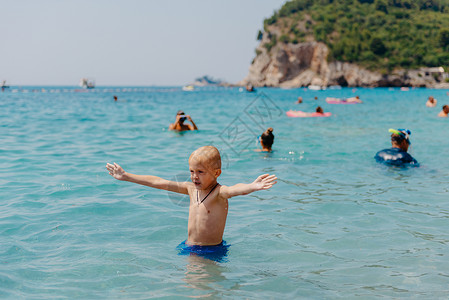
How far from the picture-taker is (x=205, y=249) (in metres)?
4.66

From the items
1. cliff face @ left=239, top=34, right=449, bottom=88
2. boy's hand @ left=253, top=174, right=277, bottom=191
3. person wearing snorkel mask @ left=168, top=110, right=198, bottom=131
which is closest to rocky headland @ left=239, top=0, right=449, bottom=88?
cliff face @ left=239, top=34, right=449, bottom=88

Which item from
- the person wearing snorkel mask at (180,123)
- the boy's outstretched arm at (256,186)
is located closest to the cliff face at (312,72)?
the person wearing snorkel mask at (180,123)

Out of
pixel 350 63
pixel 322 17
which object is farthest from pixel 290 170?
pixel 322 17

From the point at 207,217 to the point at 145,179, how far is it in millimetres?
763

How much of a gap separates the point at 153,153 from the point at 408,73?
102206mm

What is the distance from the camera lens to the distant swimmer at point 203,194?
4230mm

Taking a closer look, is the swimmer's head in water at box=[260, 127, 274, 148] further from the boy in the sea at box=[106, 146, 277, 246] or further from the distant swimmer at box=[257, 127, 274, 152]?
the boy in the sea at box=[106, 146, 277, 246]

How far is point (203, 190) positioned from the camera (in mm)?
4551

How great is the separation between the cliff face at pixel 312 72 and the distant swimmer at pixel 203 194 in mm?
99540

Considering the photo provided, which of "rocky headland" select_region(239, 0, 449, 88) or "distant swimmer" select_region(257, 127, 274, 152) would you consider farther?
"rocky headland" select_region(239, 0, 449, 88)

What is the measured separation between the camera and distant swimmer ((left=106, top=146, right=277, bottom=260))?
4230 mm

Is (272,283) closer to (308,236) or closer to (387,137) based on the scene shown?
(308,236)

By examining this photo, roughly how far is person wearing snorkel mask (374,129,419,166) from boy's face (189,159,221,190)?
22.2 feet

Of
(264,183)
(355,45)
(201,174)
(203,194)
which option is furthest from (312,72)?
(264,183)
